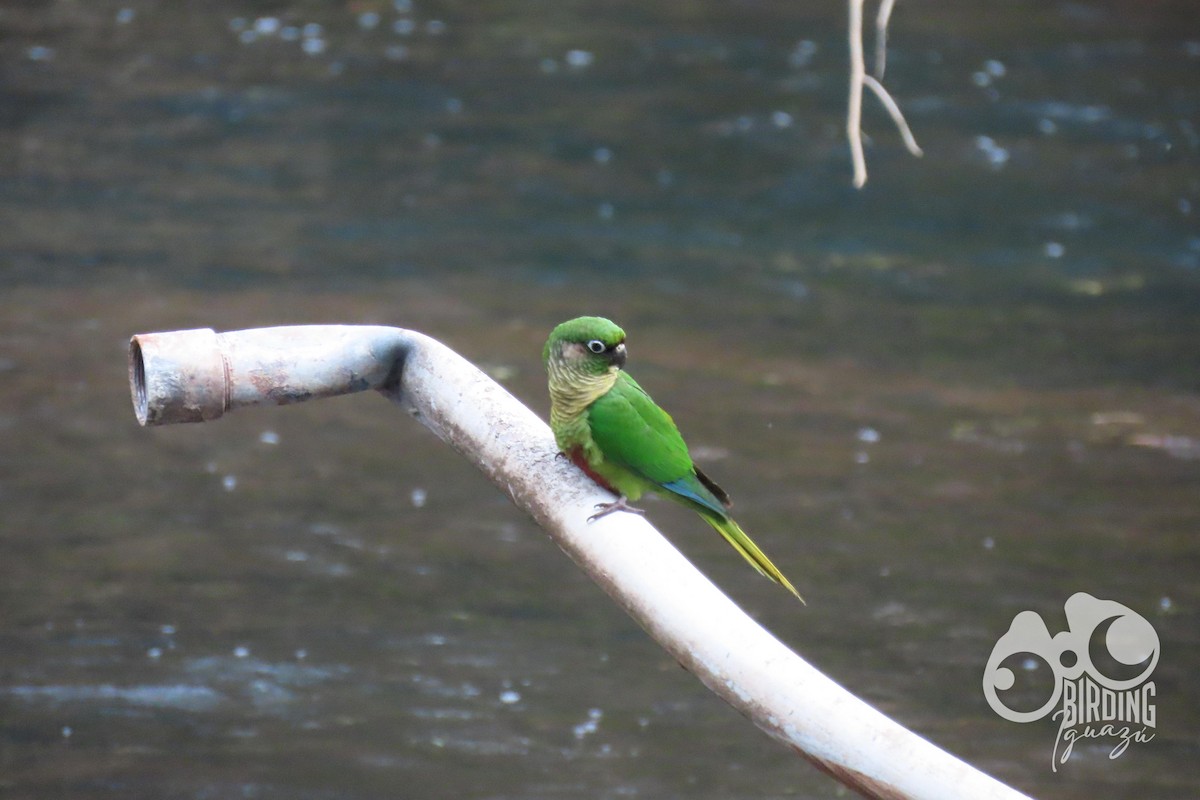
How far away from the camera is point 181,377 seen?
1766 mm

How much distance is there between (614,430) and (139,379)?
2.52 feet

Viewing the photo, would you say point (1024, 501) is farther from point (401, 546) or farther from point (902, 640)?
point (401, 546)

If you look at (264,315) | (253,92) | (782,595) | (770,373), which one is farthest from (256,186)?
(782,595)

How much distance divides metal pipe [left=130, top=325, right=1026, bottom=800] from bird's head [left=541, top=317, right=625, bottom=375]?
9.1 inches

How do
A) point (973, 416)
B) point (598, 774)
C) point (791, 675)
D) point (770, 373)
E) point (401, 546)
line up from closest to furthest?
point (791, 675), point (598, 774), point (401, 546), point (973, 416), point (770, 373)

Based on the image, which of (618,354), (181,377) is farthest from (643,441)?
(181,377)

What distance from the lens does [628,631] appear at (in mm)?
4309

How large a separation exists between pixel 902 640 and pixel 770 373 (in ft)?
6.75

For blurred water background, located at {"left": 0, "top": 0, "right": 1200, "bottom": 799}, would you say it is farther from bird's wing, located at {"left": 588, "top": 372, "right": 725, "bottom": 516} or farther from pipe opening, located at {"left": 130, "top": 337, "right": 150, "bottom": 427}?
pipe opening, located at {"left": 130, "top": 337, "right": 150, "bottom": 427}

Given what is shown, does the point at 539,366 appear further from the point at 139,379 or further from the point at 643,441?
the point at 139,379

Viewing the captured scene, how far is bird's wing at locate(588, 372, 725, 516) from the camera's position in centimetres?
225

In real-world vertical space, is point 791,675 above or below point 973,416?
above

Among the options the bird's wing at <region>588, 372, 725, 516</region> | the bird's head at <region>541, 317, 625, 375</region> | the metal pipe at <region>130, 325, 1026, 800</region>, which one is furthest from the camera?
the bird's wing at <region>588, 372, 725, 516</region>

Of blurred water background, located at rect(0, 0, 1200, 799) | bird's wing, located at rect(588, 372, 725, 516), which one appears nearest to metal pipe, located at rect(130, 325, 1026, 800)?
bird's wing, located at rect(588, 372, 725, 516)
